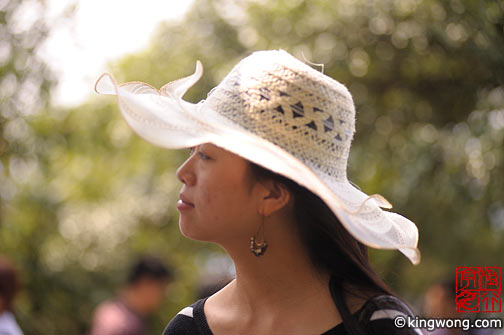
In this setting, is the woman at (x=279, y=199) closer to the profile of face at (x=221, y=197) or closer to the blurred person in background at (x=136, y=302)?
the profile of face at (x=221, y=197)

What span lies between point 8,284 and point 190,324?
202cm

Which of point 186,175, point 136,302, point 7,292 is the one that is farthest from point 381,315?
point 136,302

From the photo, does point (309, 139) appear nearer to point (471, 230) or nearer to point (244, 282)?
point (244, 282)

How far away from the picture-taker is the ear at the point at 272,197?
4.98 feet

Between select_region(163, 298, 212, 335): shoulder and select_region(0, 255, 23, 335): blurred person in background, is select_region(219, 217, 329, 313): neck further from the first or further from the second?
select_region(0, 255, 23, 335): blurred person in background

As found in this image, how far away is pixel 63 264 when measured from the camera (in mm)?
6852

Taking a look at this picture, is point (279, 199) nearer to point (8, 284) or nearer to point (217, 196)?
point (217, 196)

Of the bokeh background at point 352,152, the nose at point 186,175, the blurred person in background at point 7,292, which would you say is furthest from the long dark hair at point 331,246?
the blurred person in background at point 7,292

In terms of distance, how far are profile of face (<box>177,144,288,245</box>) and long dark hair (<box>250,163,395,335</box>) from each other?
0.04 meters

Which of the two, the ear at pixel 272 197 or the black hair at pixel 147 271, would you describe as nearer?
the ear at pixel 272 197

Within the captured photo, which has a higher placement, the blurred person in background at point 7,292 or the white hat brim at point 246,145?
the white hat brim at point 246,145

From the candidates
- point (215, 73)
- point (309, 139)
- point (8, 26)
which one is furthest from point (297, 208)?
point (215, 73)

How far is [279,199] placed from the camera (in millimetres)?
1526

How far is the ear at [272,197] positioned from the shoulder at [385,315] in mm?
309
